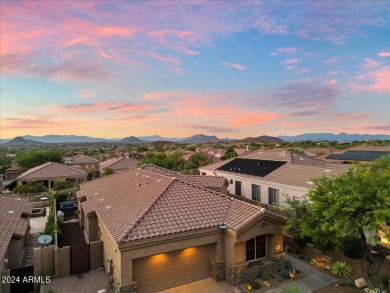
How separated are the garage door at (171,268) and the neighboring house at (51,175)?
1573 inches

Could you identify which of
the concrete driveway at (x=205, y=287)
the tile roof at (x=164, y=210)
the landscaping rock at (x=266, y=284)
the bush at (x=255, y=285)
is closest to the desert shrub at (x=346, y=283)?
the landscaping rock at (x=266, y=284)

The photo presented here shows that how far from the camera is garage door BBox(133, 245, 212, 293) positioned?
14578mm

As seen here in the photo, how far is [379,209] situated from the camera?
39.0 ft

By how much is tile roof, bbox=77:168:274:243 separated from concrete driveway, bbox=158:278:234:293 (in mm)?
3496

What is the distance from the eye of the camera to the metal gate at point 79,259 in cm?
1712

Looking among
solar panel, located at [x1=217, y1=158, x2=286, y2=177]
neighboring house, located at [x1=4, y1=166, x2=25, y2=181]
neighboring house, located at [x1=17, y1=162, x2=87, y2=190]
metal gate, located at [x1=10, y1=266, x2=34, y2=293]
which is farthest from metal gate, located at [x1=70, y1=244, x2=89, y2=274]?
neighboring house, located at [x1=4, y1=166, x2=25, y2=181]

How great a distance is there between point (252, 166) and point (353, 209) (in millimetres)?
25823

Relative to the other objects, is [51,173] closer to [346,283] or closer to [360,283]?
[346,283]

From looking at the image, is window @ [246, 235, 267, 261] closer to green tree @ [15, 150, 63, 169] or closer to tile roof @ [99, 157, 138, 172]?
tile roof @ [99, 157, 138, 172]

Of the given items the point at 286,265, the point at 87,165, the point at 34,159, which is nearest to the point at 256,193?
the point at 286,265

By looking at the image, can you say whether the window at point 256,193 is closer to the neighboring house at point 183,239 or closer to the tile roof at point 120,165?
the neighboring house at point 183,239

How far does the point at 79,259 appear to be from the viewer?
57.0 feet

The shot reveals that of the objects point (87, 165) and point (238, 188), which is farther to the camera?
point (87, 165)

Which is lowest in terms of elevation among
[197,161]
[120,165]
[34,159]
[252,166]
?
[197,161]
